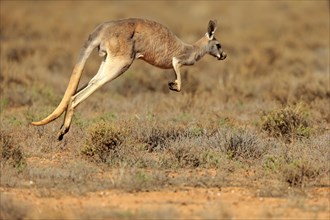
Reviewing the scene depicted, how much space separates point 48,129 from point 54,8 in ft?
101

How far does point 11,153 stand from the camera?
377 inches

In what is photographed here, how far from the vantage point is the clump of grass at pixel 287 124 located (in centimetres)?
1198

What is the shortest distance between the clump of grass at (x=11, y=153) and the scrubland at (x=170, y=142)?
20mm

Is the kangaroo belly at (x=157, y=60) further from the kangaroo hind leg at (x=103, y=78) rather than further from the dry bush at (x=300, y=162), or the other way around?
the dry bush at (x=300, y=162)

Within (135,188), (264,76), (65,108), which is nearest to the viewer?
(135,188)

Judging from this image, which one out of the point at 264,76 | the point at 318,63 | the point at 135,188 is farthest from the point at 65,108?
the point at 318,63

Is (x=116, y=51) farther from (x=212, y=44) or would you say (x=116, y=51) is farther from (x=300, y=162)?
(x=300, y=162)

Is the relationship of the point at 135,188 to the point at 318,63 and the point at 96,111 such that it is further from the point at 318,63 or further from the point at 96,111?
the point at 318,63

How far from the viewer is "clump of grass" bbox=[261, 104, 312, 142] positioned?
39.3 ft

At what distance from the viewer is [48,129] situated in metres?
11.9

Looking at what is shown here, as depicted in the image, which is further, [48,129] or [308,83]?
[308,83]

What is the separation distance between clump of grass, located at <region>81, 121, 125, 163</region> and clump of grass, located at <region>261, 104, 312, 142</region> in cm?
309

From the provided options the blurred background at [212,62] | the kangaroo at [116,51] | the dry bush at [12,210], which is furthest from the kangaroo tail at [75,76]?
the blurred background at [212,62]

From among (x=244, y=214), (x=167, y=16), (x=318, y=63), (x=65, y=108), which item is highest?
(x=167, y=16)
